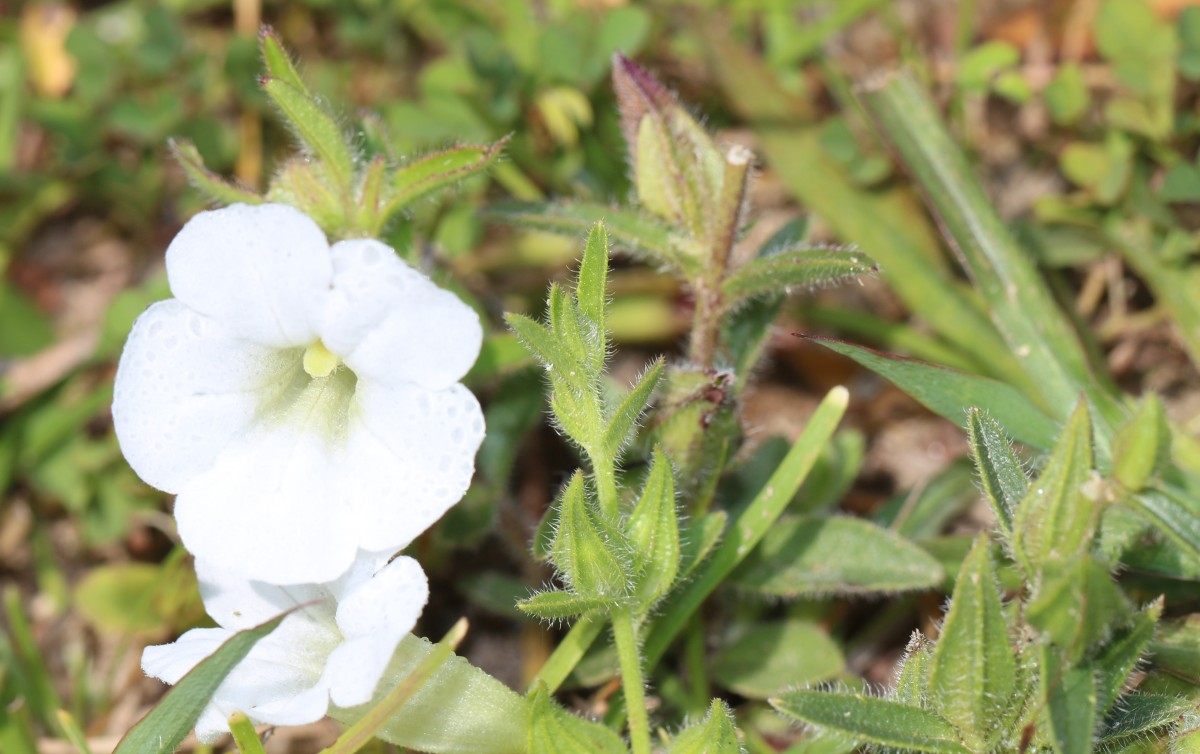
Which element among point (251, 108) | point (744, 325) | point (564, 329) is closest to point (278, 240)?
point (564, 329)

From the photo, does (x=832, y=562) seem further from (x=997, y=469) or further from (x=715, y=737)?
(x=715, y=737)

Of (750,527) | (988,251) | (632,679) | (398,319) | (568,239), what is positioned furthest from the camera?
(568,239)

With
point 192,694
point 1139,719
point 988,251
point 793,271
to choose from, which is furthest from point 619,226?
point 1139,719

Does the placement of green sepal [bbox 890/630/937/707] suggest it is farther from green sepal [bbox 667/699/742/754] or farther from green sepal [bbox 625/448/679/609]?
green sepal [bbox 625/448/679/609]

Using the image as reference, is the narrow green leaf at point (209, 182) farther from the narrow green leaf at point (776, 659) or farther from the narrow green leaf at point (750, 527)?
the narrow green leaf at point (776, 659)

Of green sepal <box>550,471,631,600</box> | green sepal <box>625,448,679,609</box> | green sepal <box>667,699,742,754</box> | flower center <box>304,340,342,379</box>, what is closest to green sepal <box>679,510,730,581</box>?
green sepal <box>625,448,679,609</box>

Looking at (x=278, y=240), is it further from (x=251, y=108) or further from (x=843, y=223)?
(x=251, y=108)
